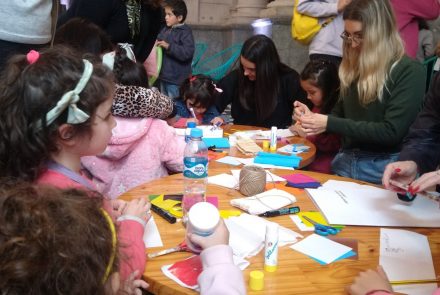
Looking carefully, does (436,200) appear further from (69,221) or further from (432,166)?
(69,221)

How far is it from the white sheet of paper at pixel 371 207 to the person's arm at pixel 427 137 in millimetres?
197

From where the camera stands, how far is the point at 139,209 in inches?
57.9

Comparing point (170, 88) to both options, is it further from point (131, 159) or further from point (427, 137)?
point (427, 137)

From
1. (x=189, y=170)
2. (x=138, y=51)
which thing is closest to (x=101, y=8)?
(x=138, y=51)

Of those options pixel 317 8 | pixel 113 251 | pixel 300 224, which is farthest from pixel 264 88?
pixel 113 251

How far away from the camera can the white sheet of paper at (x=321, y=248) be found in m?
1.35

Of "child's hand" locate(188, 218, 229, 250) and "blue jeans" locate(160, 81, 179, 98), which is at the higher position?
"child's hand" locate(188, 218, 229, 250)

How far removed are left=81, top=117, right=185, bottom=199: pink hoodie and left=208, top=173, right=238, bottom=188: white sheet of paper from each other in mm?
359

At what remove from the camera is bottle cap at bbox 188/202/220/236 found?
1171 mm

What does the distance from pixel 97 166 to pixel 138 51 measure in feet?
3.67

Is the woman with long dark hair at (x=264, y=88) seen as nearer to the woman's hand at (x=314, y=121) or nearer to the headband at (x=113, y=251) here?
the woman's hand at (x=314, y=121)

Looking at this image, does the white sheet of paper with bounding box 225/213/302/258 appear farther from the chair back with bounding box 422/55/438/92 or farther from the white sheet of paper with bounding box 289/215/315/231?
the chair back with bounding box 422/55/438/92

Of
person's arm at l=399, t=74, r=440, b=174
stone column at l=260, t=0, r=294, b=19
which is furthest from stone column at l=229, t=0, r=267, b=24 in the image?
person's arm at l=399, t=74, r=440, b=174

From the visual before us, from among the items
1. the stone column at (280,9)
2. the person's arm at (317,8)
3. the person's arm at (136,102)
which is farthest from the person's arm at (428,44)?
the stone column at (280,9)
